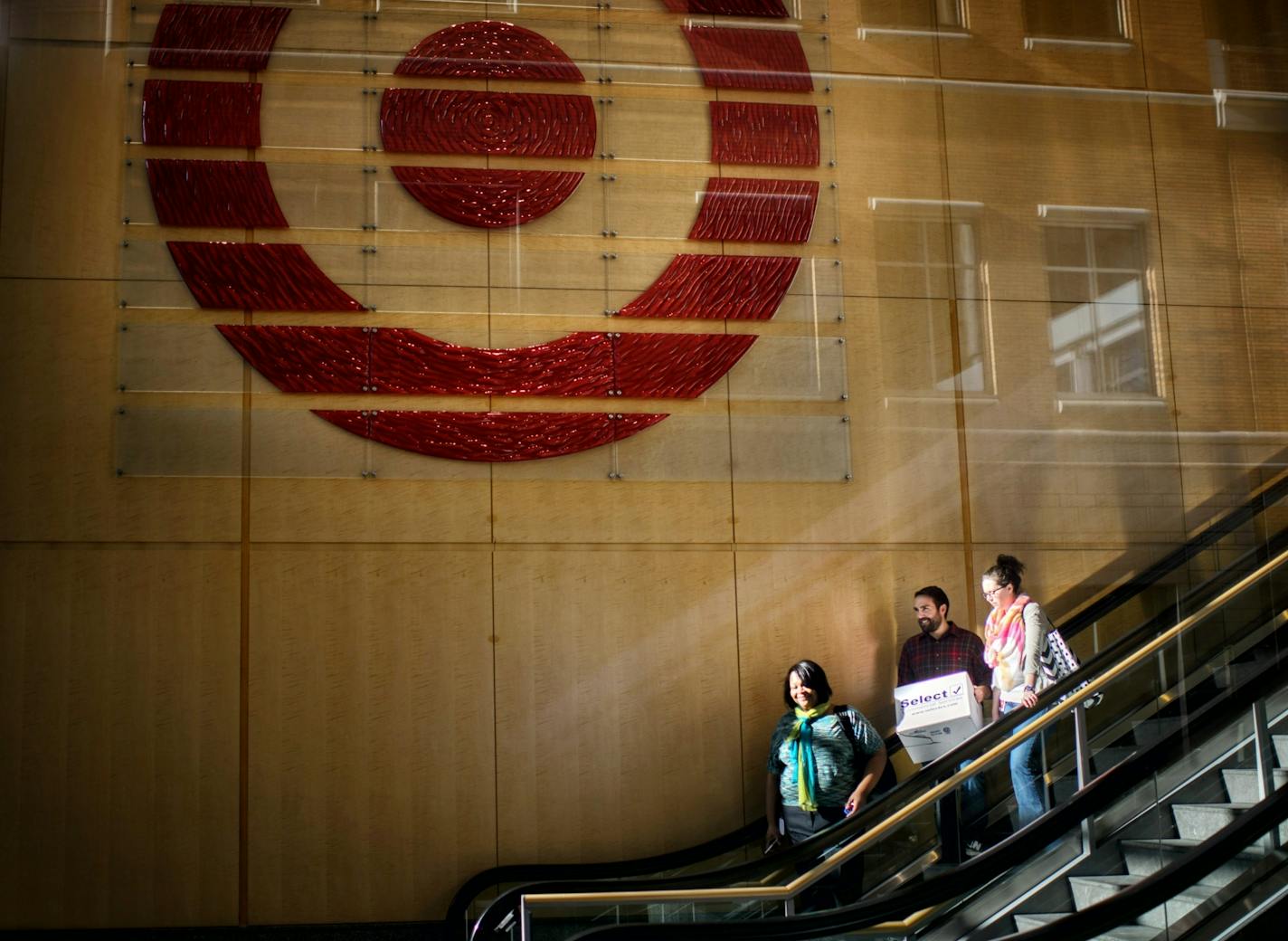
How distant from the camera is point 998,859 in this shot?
12.2ft

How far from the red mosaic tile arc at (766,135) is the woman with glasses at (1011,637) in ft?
6.20

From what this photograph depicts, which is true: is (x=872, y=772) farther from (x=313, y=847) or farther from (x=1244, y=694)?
(x=313, y=847)

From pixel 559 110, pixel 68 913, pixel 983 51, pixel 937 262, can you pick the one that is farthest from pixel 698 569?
pixel 68 913

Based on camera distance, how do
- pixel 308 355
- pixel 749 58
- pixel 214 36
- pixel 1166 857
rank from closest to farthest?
1. pixel 1166 857
2. pixel 214 36
3. pixel 308 355
4. pixel 749 58

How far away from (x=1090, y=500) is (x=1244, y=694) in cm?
163

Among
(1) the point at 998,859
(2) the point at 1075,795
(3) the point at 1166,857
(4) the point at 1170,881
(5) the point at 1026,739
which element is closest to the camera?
(4) the point at 1170,881

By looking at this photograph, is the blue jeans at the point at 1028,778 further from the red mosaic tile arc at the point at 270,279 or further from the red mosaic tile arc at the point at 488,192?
the red mosaic tile arc at the point at 270,279

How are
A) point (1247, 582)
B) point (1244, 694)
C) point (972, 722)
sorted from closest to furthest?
1. point (1244, 694)
2. point (1247, 582)
3. point (972, 722)

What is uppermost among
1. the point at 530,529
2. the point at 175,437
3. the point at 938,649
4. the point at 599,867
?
the point at 175,437

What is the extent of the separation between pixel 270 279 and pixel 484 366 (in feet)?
3.03

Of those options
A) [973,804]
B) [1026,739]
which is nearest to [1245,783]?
[1026,739]

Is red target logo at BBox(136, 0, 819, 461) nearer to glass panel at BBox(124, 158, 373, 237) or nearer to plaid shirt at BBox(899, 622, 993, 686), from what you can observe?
glass panel at BBox(124, 158, 373, 237)

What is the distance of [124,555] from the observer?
560cm

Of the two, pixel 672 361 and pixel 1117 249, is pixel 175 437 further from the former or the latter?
pixel 1117 249
